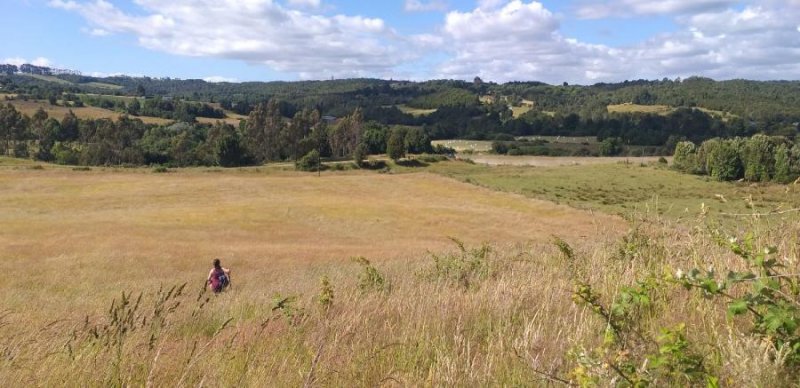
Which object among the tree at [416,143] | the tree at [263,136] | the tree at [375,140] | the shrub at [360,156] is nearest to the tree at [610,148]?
the tree at [416,143]

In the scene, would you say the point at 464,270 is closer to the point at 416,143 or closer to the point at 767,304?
the point at 767,304

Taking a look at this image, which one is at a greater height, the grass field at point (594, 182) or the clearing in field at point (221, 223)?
the clearing in field at point (221, 223)

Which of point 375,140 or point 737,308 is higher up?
point 737,308

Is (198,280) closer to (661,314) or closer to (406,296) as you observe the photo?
(406,296)

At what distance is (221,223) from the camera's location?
51.8 metres

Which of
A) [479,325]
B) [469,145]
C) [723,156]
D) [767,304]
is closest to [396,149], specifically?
[723,156]

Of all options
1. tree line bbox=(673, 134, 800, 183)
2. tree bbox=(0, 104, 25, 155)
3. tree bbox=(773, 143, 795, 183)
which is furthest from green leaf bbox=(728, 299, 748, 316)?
tree bbox=(0, 104, 25, 155)

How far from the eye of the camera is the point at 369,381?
128 inches

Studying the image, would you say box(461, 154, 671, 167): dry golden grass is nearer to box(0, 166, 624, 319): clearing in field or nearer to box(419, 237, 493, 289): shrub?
box(0, 166, 624, 319): clearing in field

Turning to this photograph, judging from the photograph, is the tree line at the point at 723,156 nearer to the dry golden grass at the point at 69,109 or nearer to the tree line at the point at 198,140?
the tree line at the point at 198,140

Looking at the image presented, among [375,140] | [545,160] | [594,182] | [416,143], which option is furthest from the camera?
[545,160]

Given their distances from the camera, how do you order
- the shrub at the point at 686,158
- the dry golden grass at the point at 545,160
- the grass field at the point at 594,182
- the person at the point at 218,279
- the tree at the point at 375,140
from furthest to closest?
1. the dry golden grass at the point at 545,160
2. the tree at the point at 375,140
3. the shrub at the point at 686,158
4. the grass field at the point at 594,182
5. the person at the point at 218,279

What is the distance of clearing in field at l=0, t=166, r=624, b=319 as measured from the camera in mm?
28202

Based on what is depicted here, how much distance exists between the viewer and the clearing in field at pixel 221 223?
2820 centimetres
